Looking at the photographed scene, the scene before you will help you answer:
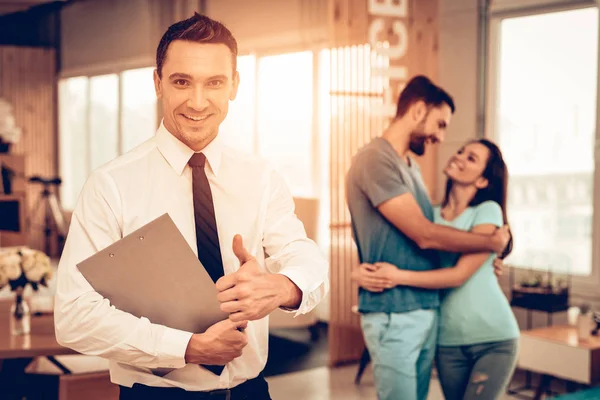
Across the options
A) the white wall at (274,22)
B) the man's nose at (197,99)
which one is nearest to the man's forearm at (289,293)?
the man's nose at (197,99)

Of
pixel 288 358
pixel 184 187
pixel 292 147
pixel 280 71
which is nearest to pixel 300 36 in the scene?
pixel 280 71

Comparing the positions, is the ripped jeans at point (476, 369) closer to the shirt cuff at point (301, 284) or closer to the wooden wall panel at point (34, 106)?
the shirt cuff at point (301, 284)

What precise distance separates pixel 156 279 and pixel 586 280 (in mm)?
4415

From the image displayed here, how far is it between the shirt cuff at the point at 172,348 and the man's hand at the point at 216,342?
0.7 inches

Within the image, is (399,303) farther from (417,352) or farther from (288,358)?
(288,358)

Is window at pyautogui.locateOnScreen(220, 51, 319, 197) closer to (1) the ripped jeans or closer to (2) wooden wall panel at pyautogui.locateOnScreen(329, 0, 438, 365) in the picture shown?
(2) wooden wall panel at pyautogui.locateOnScreen(329, 0, 438, 365)

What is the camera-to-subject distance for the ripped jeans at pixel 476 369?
8.24 feet

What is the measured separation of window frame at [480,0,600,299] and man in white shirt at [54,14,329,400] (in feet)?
13.3

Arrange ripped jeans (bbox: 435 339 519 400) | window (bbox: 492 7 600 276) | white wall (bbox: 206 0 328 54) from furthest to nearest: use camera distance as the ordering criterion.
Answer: white wall (bbox: 206 0 328 54), window (bbox: 492 7 600 276), ripped jeans (bbox: 435 339 519 400)

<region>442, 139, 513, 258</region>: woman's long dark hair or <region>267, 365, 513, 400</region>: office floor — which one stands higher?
<region>442, 139, 513, 258</region>: woman's long dark hair

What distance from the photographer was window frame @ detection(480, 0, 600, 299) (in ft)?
16.4

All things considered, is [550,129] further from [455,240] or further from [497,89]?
[455,240]

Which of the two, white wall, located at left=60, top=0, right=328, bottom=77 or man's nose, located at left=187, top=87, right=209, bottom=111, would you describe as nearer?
man's nose, located at left=187, top=87, right=209, bottom=111

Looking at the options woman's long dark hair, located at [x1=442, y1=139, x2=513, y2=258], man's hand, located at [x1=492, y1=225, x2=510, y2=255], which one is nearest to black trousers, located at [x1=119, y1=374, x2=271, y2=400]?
man's hand, located at [x1=492, y1=225, x2=510, y2=255]
